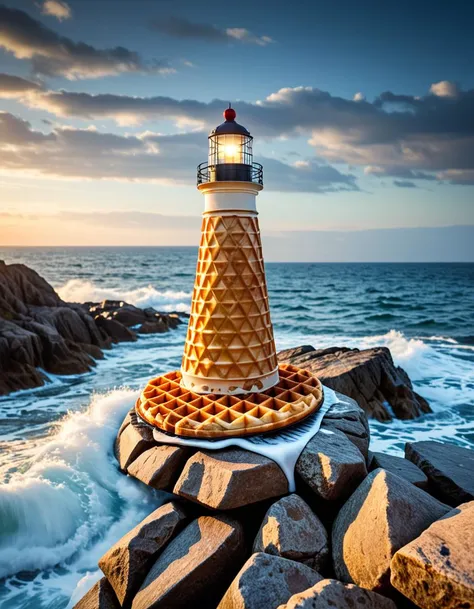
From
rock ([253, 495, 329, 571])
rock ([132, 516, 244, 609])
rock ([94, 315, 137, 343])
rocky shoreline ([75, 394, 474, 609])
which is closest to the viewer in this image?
rocky shoreline ([75, 394, 474, 609])

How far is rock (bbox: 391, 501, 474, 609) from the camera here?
3832 mm

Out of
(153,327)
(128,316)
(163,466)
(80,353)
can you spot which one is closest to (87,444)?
(163,466)

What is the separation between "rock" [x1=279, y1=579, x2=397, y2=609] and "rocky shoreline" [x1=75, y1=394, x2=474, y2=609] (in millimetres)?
11

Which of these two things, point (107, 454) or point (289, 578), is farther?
point (107, 454)

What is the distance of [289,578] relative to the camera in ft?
15.0

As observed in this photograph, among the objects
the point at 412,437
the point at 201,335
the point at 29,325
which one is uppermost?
the point at 201,335

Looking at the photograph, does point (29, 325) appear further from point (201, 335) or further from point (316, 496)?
point (316, 496)

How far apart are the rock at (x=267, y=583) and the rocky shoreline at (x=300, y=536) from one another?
0.04 ft

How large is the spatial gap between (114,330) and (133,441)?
672 inches

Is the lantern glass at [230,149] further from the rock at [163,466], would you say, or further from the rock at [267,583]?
the rock at [267,583]

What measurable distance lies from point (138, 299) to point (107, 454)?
121 feet

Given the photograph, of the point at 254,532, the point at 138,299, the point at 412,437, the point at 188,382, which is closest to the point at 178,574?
the point at 254,532

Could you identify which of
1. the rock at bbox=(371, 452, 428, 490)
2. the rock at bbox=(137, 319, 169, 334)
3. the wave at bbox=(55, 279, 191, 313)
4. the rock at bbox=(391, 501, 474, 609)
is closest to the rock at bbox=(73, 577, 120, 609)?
the rock at bbox=(391, 501, 474, 609)

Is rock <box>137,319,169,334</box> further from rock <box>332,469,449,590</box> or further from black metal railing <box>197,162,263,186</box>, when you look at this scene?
rock <box>332,469,449,590</box>
